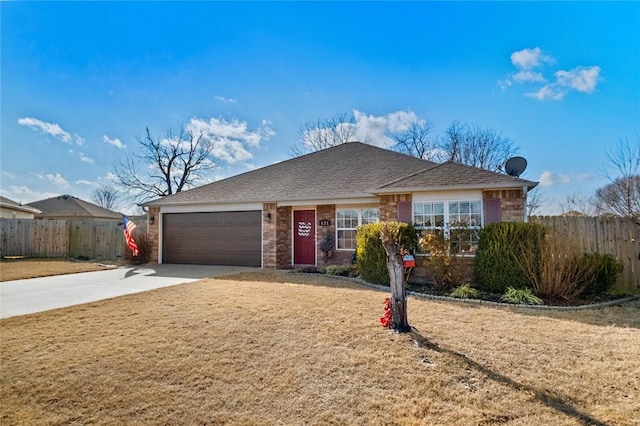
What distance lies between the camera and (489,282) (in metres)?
7.80

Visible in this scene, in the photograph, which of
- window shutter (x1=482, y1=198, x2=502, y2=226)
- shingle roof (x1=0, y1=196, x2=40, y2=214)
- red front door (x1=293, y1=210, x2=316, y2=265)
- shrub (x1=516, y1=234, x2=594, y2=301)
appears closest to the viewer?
shrub (x1=516, y1=234, x2=594, y2=301)

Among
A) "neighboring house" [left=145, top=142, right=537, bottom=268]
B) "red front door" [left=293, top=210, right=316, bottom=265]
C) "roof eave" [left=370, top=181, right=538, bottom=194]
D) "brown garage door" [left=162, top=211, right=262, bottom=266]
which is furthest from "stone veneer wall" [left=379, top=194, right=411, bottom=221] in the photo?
"brown garage door" [left=162, top=211, right=262, bottom=266]

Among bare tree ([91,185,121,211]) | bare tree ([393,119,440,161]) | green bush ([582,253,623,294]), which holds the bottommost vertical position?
green bush ([582,253,623,294])

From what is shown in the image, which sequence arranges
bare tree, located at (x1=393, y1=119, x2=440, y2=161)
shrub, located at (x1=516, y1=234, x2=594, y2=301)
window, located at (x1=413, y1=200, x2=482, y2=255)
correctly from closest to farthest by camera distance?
shrub, located at (x1=516, y1=234, x2=594, y2=301) < window, located at (x1=413, y1=200, x2=482, y2=255) < bare tree, located at (x1=393, y1=119, x2=440, y2=161)

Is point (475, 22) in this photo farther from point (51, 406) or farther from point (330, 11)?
point (51, 406)

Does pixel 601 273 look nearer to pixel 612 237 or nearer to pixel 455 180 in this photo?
pixel 612 237

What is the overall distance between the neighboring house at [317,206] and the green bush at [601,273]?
204 centimetres

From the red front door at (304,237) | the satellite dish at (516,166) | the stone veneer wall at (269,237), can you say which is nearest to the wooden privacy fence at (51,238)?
the stone veneer wall at (269,237)

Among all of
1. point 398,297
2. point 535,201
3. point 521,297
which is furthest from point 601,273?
point 535,201

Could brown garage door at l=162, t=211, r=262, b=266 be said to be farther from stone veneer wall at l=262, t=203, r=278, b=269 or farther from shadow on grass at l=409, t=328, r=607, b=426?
shadow on grass at l=409, t=328, r=607, b=426

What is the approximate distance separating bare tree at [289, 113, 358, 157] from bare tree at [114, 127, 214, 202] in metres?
8.16

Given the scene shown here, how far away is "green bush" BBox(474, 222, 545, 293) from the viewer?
748 cm

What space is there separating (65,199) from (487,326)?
3736cm

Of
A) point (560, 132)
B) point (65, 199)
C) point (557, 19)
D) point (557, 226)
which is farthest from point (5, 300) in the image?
point (65, 199)
